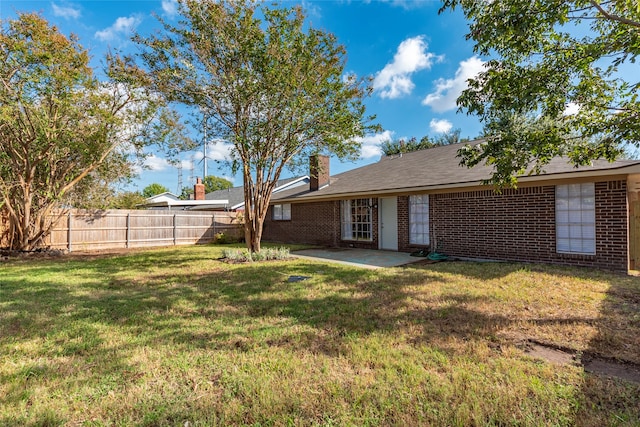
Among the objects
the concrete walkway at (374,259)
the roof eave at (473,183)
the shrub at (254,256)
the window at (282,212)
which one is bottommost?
the concrete walkway at (374,259)

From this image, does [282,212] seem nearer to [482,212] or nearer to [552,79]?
[482,212]

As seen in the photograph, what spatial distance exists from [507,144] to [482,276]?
10.7 feet

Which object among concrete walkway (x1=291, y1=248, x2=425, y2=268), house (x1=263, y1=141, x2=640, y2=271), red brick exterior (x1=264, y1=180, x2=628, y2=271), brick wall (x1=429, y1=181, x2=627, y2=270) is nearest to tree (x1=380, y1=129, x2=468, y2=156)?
house (x1=263, y1=141, x2=640, y2=271)

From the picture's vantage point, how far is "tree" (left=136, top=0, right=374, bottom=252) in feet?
27.5

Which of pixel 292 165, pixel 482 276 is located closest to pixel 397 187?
pixel 292 165

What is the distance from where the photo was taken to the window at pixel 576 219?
26.2 feet

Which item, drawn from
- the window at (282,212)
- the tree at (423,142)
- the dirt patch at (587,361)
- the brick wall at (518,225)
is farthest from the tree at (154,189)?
the dirt patch at (587,361)

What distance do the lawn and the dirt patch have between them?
10cm

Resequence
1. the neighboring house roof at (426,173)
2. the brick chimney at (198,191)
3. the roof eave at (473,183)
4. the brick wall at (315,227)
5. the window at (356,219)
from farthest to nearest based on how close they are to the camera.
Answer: the brick chimney at (198,191), the brick wall at (315,227), the window at (356,219), the neighboring house roof at (426,173), the roof eave at (473,183)

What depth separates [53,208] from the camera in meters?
13.4

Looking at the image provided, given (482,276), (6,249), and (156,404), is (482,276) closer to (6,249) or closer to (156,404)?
(156,404)

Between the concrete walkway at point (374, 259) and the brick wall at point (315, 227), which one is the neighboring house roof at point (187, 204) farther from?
the concrete walkway at point (374, 259)

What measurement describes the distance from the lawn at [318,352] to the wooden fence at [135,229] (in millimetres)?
8537

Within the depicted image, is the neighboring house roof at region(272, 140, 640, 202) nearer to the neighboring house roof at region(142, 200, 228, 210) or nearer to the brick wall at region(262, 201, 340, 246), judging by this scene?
the brick wall at region(262, 201, 340, 246)
